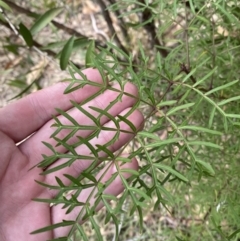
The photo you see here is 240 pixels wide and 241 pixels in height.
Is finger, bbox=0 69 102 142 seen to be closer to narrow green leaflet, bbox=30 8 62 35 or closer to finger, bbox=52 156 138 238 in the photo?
finger, bbox=52 156 138 238

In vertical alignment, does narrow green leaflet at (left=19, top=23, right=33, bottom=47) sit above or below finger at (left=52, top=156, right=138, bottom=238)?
above

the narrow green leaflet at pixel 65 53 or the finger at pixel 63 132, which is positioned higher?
A: the narrow green leaflet at pixel 65 53

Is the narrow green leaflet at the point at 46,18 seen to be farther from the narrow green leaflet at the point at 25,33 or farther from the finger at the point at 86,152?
the finger at the point at 86,152

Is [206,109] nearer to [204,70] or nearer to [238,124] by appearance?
[204,70]

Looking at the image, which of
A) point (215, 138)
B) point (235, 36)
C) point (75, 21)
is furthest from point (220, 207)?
point (75, 21)

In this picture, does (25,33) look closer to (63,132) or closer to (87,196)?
(63,132)

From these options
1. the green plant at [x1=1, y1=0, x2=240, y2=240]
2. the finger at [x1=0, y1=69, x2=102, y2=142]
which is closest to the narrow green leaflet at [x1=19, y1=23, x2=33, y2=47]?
the green plant at [x1=1, y1=0, x2=240, y2=240]

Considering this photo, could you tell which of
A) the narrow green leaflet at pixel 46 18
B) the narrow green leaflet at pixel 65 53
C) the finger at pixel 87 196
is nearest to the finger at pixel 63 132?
the finger at pixel 87 196

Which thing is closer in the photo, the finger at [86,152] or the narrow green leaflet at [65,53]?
the finger at [86,152]
